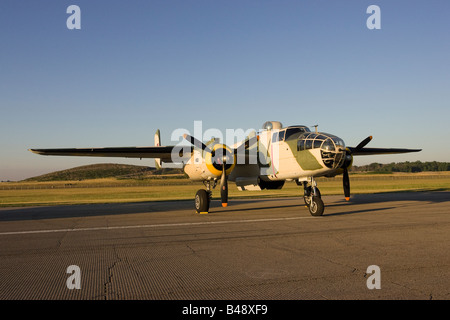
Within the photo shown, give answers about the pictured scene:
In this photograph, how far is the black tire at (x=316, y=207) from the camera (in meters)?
14.7

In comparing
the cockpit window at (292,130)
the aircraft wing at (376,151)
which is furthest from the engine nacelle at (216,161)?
the aircraft wing at (376,151)

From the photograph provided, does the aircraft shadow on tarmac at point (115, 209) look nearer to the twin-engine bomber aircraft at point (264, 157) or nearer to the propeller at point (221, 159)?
the twin-engine bomber aircraft at point (264, 157)

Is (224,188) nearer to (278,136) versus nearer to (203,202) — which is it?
(203,202)

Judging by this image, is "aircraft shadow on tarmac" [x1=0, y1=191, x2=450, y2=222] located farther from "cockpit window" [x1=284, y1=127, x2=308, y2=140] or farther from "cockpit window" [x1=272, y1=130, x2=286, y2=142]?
"cockpit window" [x1=272, y1=130, x2=286, y2=142]

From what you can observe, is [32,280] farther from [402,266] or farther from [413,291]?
[402,266]

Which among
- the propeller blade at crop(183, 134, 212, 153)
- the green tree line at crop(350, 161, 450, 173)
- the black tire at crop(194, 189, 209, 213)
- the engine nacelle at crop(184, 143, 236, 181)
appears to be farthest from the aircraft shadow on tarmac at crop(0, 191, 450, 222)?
the green tree line at crop(350, 161, 450, 173)

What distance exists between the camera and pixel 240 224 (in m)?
12.8

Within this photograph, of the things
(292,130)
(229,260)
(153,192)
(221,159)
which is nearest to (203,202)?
(221,159)

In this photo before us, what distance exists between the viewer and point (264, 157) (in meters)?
17.5

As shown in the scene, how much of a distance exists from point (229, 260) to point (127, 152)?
12.4 m

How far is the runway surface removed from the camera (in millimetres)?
5277

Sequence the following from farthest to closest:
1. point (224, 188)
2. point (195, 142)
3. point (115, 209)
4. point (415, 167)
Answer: point (415, 167) < point (115, 209) < point (195, 142) < point (224, 188)
